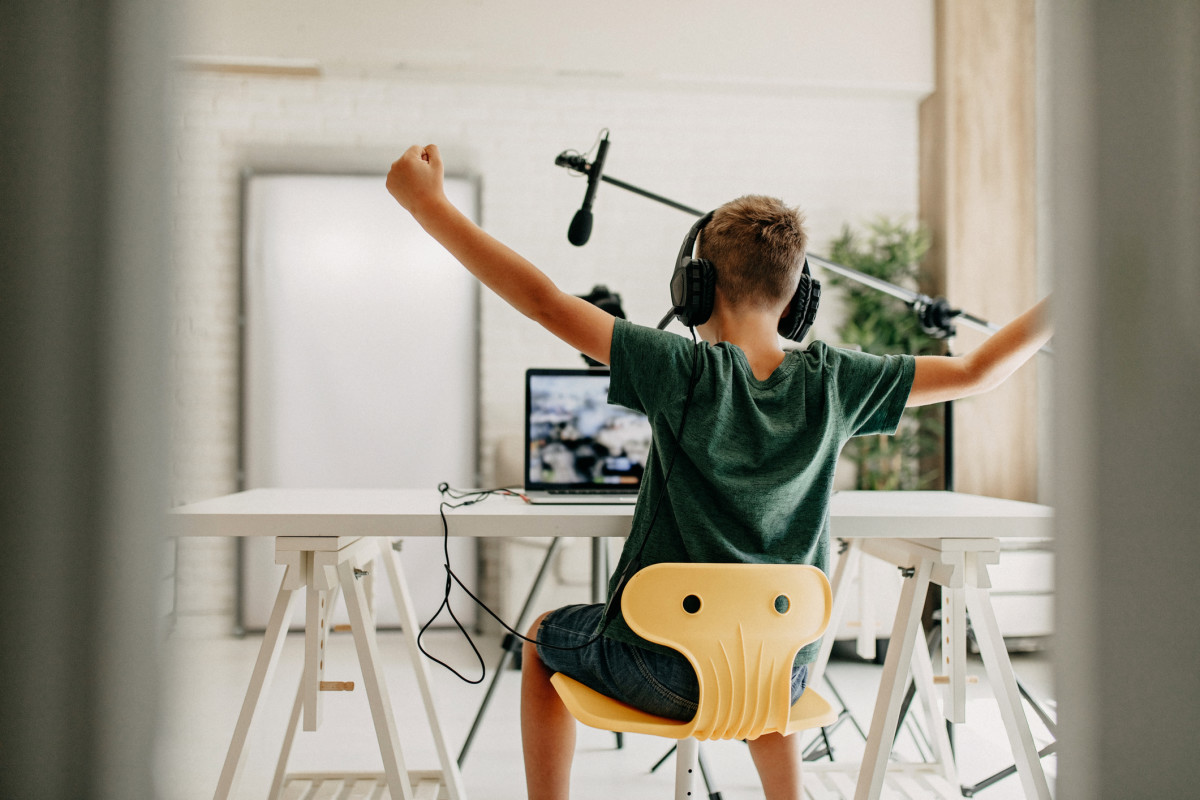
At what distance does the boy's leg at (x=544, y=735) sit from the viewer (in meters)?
1.16

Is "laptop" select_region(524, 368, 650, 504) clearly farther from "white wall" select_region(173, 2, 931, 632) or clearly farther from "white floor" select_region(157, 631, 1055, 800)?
"white wall" select_region(173, 2, 931, 632)

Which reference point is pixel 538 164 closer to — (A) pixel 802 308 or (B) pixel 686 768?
(A) pixel 802 308

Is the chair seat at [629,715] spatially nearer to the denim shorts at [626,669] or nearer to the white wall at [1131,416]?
the denim shorts at [626,669]

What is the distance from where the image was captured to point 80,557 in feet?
1.01

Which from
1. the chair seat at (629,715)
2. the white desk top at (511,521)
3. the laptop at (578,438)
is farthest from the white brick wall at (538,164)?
the chair seat at (629,715)

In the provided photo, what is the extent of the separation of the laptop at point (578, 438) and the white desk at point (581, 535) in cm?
34

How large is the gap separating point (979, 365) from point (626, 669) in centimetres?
71

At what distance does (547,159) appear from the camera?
3.35 meters

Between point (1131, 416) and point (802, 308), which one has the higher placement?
point (802, 308)

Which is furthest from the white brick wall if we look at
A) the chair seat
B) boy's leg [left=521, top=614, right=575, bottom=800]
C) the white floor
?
the chair seat

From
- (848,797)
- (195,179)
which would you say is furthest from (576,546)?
(195,179)

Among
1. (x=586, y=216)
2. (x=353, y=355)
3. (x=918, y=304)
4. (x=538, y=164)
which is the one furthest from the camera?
(x=538, y=164)

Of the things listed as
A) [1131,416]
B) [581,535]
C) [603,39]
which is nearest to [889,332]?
[603,39]

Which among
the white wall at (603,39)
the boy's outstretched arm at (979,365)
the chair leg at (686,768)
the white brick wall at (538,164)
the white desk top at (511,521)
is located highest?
the white wall at (603,39)
